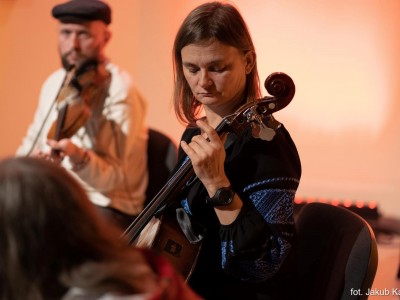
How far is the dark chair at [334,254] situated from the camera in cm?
125

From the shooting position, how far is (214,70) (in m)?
1.27

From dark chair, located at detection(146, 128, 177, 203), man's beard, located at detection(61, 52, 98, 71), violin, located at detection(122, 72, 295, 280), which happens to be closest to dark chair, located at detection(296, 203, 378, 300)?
violin, located at detection(122, 72, 295, 280)

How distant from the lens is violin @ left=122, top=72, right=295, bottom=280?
4.04ft

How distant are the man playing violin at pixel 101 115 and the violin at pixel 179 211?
2.41 feet

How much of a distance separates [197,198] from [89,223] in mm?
563

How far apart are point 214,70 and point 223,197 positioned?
9.3 inches

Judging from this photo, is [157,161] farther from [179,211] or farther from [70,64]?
[179,211]

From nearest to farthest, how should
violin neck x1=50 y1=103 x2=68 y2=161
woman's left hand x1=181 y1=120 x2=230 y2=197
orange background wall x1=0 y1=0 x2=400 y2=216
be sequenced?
woman's left hand x1=181 y1=120 x2=230 y2=197 → violin neck x1=50 y1=103 x2=68 y2=161 → orange background wall x1=0 y1=0 x2=400 y2=216

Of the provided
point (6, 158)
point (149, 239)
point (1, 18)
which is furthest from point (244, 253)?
point (1, 18)

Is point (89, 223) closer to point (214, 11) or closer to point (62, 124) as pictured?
point (214, 11)

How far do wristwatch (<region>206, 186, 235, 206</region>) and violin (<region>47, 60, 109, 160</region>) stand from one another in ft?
2.76

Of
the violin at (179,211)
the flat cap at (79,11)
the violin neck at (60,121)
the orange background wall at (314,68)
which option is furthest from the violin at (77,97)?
the orange background wall at (314,68)

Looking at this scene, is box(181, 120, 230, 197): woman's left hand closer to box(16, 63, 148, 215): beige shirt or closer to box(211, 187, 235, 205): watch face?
box(211, 187, 235, 205): watch face

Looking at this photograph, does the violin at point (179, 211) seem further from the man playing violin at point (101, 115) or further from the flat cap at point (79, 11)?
the flat cap at point (79, 11)
